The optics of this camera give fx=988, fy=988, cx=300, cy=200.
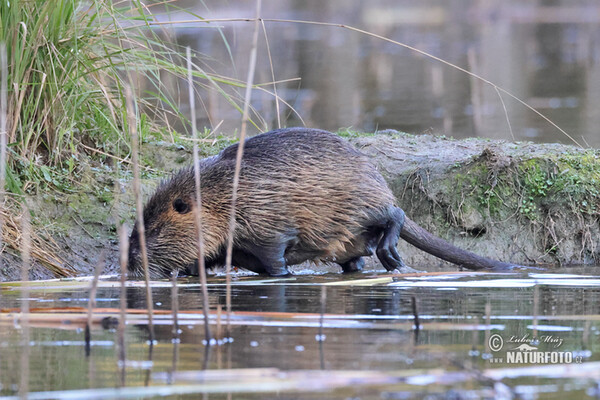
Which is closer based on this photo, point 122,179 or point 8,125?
point 8,125

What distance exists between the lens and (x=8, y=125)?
5449mm

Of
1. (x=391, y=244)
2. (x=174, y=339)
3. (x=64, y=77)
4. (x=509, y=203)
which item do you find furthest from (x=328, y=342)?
(x=509, y=203)

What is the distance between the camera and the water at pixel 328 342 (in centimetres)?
278

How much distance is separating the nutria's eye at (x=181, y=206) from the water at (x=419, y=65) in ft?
2.12

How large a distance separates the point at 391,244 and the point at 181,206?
1.17m

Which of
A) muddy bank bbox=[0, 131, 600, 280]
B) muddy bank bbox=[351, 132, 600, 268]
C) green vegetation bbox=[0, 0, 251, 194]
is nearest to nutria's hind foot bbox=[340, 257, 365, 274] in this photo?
muddy bank bbox=[0, 131, 600, 280]

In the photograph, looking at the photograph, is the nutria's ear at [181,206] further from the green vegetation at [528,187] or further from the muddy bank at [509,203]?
the green vegetation at [528,187]

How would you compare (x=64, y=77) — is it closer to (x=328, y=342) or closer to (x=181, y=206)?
(x=181, y=206)

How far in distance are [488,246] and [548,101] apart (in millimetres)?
6230

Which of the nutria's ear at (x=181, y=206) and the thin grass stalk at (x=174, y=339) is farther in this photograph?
the nutria's ear at (x=181, y=206)

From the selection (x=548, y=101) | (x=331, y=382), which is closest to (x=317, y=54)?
(x=548, y=101)

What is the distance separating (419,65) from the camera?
57.4 feet

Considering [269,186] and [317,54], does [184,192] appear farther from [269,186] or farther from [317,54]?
[317,54]

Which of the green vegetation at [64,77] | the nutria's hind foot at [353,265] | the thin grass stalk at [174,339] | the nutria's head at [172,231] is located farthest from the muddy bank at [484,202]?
the thin grass stalk at [174,339]
